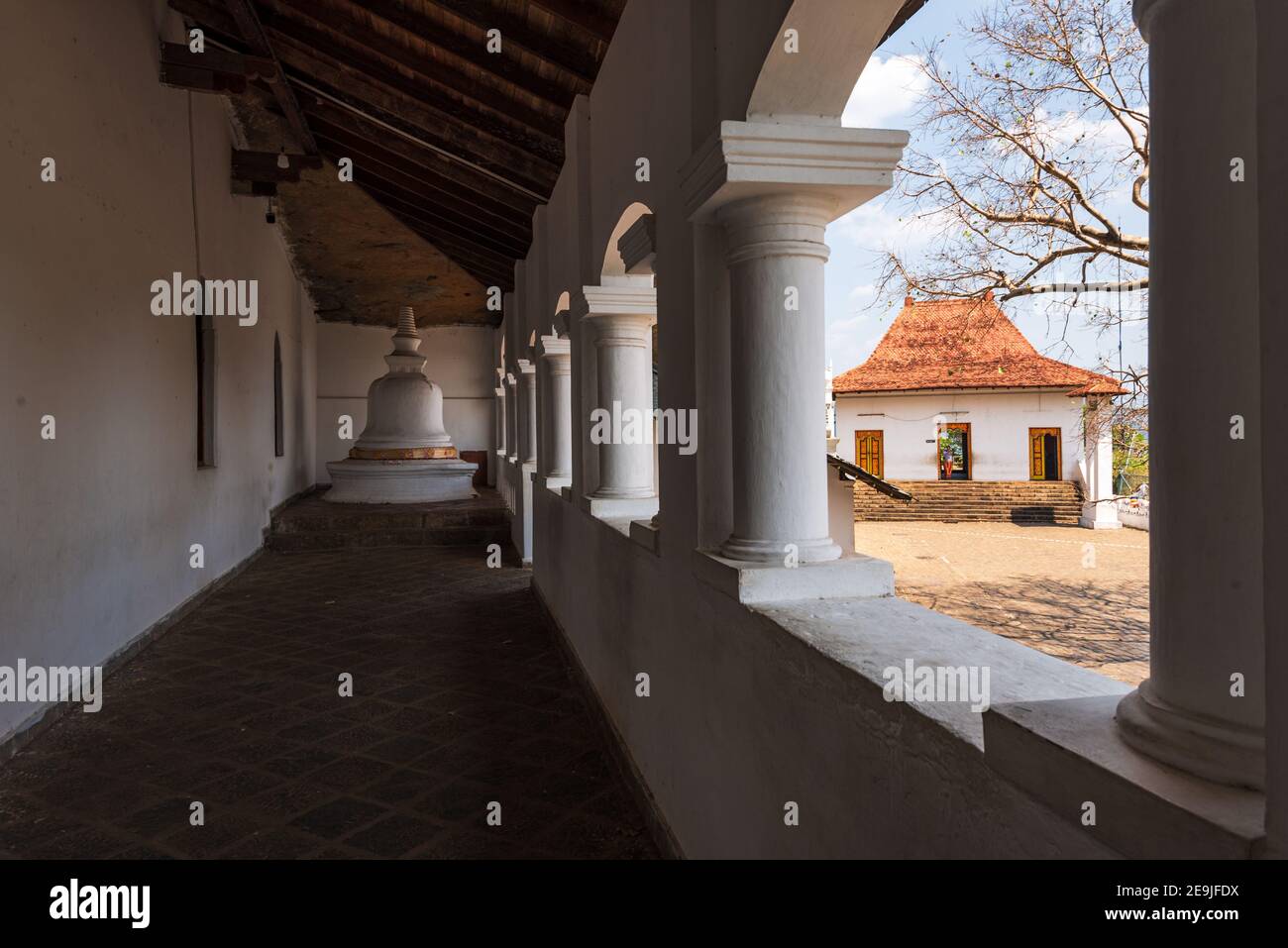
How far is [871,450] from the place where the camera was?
A: 20359 millimetres

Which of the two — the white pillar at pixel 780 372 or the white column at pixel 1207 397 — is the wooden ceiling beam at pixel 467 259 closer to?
the white pillar at pixel 780 372

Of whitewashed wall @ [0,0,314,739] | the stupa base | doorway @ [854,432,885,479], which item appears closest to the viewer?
whitewashed wall @ [0,0,314,739]

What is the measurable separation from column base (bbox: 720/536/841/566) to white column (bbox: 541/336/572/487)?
4.22m

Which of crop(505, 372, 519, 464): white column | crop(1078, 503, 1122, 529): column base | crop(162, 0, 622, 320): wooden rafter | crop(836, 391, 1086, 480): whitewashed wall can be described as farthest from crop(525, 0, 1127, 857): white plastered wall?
crop(836, 391, 1086, 480): whitewashed wall

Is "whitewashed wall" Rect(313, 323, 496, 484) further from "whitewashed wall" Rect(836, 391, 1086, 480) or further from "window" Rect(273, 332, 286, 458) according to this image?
"whitewashed wall" Rect(836, 391, 1086, 480)

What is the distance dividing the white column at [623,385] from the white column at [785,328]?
208 cm

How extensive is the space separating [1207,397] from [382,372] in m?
17.3

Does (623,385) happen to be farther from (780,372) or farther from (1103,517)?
(1103,517)

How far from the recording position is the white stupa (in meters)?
12.4

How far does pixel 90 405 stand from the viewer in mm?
5000

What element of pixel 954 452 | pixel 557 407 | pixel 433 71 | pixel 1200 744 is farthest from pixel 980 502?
pixel 1200 744

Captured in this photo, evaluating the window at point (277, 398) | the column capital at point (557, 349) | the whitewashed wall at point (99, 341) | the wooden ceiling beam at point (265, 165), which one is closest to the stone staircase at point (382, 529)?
the window at point (277, 398)

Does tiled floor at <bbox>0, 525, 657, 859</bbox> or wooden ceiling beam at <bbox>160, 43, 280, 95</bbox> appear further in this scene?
wooden ceiling beam at <bbox>160, 43, 280, 95</bbox>

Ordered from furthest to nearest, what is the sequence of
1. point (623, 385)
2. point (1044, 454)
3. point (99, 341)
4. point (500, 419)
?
point (1044, 454) → point (500, 419) → point (99, 341) → point (623, 385)
